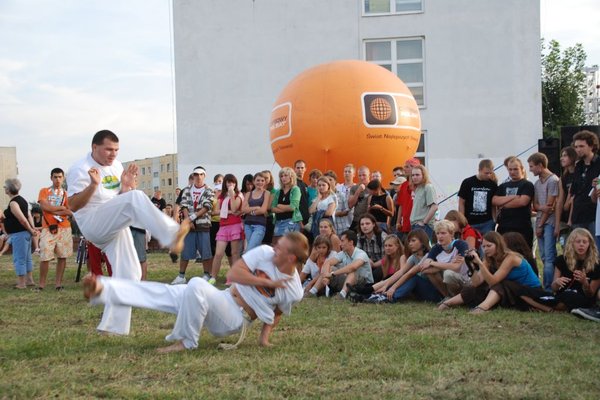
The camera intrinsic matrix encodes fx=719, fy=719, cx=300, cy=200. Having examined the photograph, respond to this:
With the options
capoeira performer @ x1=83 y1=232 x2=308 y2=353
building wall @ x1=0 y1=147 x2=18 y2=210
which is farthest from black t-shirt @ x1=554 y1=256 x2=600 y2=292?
building wall @ x1=0 y1=147 x2=18 y2=210

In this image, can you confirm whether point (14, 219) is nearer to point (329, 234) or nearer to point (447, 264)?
point (329, 234)

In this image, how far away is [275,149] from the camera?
13586 mm

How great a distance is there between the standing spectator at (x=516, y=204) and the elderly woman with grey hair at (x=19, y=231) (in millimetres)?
7116

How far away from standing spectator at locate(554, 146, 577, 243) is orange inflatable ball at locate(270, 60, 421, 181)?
4240 mm

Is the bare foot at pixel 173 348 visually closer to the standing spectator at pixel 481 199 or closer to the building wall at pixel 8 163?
the standing spectator at pixel 481 199

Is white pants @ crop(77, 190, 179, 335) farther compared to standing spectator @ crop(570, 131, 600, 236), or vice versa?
standing spectator @ crop(570, 131, 600, 236)

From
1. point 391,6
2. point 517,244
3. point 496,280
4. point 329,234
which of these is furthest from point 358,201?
point 391,6

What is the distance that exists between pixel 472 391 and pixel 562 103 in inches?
1271

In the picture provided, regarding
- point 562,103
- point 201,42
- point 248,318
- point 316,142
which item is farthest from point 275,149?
point 562,103

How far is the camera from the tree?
110 feet

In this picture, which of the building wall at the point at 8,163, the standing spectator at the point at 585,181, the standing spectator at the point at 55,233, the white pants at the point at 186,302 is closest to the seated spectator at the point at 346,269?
the standing spectator at the point at 585,181

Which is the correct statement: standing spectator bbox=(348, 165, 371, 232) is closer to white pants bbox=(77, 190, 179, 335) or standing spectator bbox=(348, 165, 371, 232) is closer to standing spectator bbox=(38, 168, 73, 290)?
standing spectator bbox=(38, 168, 73, 290)

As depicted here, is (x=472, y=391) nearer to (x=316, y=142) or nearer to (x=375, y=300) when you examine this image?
(x=375, y=300)

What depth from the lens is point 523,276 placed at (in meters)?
7.73
